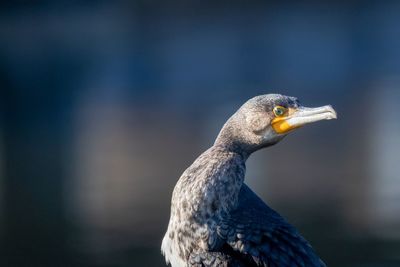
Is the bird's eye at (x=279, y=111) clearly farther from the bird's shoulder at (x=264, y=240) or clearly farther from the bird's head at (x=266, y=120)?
the bird's shoulder at (x=264, y=240)

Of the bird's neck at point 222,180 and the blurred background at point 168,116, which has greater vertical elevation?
the bird's neck at point 222,180

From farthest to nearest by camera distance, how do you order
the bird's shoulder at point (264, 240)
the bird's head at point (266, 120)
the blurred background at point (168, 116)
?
the blurred background at point (168, 116) → the bird's head at point (266, 120) → the bird's shoulder at point (264, 240)

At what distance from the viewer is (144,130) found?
65.9ft

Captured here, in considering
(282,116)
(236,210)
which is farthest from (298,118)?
(236,210)

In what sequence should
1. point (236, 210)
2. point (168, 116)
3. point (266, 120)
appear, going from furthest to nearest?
point (168, 116) < point (266, 120) < point (236, 210)

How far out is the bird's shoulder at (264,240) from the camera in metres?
4.89

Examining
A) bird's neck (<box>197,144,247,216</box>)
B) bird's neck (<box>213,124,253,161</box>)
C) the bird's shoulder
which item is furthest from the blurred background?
the bird's shoulder

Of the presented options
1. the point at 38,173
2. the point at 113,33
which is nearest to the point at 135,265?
the point at 38,173

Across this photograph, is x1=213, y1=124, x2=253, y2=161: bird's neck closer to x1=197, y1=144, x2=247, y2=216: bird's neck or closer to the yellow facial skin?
x1=197, y1=144, x2=247, y2=216: bird's neck

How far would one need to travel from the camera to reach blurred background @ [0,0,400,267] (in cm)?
1187

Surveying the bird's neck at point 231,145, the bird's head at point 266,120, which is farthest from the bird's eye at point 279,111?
the bird's neck at point 231,145

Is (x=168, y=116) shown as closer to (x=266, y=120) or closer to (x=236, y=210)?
(x=266, y=120)

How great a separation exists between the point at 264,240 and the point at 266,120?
0.63 m

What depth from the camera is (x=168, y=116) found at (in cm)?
2089
